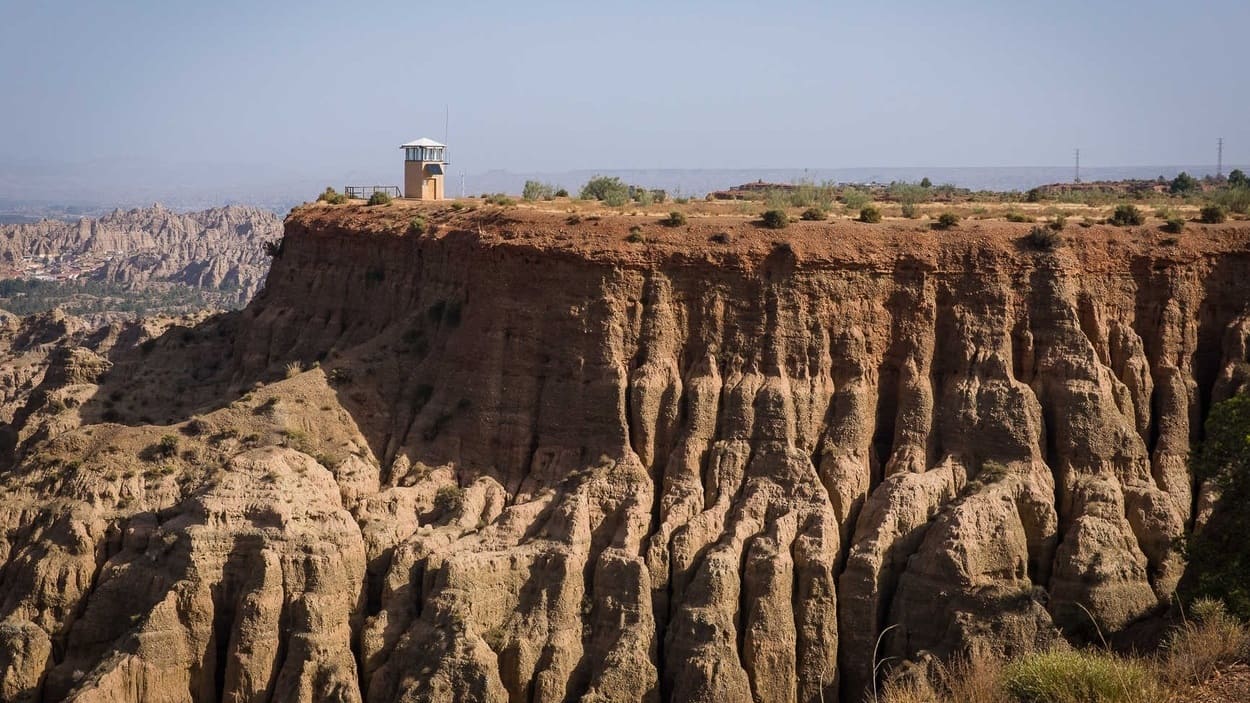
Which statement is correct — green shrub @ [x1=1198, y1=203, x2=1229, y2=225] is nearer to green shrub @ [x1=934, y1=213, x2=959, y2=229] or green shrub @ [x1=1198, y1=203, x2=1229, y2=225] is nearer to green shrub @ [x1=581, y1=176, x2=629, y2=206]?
green shrub @ [x1=934, y1=213, x2=959, y2=229]

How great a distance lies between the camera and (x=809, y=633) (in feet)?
114

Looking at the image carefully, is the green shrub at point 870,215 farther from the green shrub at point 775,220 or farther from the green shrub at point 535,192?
the green shrub at point 535,192

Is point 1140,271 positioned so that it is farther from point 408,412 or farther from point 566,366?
point 408,412

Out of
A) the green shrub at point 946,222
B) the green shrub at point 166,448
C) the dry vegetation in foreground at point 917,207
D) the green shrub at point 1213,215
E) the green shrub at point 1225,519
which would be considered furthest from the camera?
the dry vegetation in foreground at point 917,207

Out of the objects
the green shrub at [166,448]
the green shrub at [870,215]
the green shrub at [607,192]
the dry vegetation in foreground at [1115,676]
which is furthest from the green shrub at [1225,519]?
the green shrub at [166,448]

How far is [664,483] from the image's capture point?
38938 mm

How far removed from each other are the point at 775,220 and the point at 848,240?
2258 mm

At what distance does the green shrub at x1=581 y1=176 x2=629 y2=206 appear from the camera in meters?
48.6

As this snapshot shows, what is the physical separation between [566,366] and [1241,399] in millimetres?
18225

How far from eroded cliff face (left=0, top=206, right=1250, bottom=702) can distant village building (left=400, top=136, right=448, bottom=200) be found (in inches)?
522

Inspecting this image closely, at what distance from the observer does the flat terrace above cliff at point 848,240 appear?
131 feet

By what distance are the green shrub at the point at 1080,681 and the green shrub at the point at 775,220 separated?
68.3ft

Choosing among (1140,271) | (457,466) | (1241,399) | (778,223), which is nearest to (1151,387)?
(1140,271)

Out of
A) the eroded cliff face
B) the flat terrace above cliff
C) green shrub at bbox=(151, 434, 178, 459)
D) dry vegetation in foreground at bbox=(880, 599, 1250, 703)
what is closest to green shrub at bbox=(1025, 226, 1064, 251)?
the flat terrace above cliff
